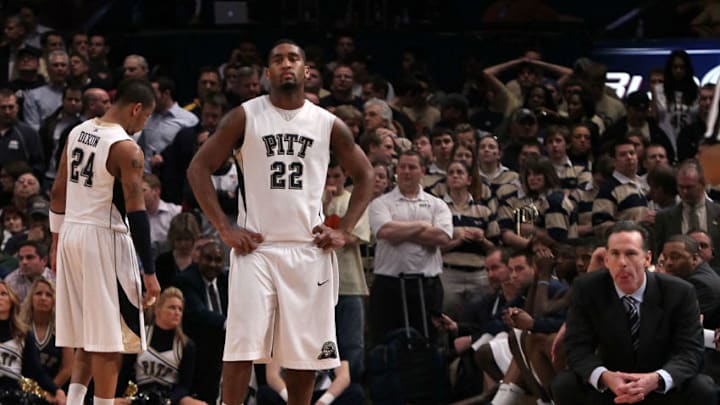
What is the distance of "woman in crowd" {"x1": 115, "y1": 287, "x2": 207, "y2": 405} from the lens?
11.0 m

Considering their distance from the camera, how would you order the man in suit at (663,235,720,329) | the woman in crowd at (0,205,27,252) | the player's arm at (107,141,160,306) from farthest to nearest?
the woman in crowd at (0,205,27,252) < the man in suit at (663,235,720,329) < the player's arm at (107,141,160,306)

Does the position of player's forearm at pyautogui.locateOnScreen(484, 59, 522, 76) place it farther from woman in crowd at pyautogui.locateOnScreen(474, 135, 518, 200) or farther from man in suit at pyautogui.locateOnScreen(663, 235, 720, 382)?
man in suit at pyautogui.locateOnScreen(663, 235, 720, 382)

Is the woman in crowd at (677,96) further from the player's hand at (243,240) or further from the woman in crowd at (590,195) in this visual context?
the player's hand at (243,240)

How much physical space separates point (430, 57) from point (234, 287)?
9.63m

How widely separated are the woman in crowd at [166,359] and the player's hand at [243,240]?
323 cm

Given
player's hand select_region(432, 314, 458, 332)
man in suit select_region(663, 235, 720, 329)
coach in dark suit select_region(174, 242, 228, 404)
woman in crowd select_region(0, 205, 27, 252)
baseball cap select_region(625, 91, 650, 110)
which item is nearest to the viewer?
man in suit select_region(663, 235, 720, 329)

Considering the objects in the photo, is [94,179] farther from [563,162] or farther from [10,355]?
[563,162]

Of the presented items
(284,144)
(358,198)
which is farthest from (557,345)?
(284,144)

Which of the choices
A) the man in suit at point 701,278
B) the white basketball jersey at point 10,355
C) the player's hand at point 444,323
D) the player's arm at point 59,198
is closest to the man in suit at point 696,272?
the man in suit at point 701,278

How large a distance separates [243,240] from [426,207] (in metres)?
4.44

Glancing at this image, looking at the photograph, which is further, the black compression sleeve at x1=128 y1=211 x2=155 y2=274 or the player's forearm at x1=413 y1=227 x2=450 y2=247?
the player's forearm at x1=413 y1=227 x2=450 y2=247

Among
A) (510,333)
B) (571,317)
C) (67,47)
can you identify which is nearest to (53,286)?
(510,333)

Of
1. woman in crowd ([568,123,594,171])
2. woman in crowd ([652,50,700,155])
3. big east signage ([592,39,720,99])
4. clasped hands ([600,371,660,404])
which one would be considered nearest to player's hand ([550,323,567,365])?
clasped hands ([600,371,660,404])

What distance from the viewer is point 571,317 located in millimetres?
8672
